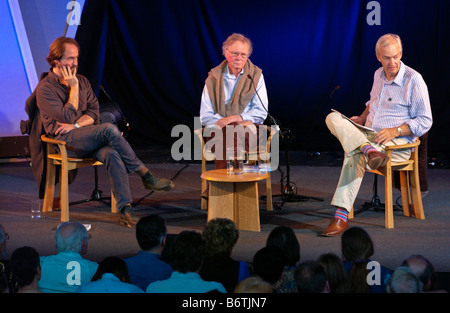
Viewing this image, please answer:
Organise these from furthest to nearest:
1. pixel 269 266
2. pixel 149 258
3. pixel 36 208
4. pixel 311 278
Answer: pixel 36 208 < pixel 149 258 < pixel 269 266 < pixel 311 278

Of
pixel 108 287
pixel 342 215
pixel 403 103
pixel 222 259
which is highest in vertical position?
pixel 403 103

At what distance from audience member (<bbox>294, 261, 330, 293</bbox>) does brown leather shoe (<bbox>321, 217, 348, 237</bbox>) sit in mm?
1702

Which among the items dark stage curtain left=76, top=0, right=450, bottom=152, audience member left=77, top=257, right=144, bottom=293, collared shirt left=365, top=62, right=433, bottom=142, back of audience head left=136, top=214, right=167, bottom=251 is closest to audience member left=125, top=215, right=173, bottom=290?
back of audience head left=136, top=214, right=167, bottom=251

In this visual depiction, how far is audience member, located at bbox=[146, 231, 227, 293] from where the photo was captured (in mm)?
2465

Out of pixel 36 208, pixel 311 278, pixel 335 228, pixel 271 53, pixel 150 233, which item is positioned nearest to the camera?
pixel 311 278

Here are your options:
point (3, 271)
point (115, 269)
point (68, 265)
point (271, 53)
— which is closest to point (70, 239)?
point (68, 265)

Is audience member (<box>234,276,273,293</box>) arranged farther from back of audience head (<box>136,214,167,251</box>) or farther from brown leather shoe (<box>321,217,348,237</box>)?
brown leather shoe (<box>321,217,348,237</box>)

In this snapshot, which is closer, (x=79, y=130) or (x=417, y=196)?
(x=417, y=196)

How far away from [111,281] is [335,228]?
203cm

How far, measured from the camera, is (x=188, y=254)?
255 cm

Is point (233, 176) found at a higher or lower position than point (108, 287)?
higher

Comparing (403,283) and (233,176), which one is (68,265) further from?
(233,176)

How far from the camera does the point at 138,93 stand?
762 cm

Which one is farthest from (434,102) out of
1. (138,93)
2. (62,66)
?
(62,66)
